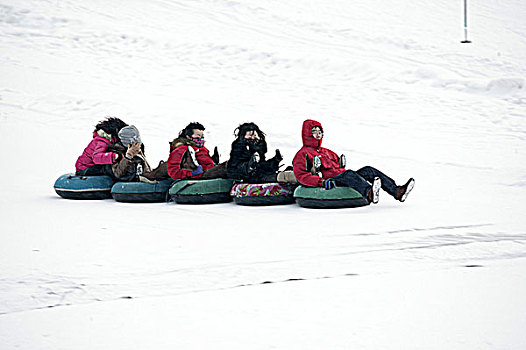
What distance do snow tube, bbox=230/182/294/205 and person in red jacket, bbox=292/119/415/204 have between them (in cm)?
39

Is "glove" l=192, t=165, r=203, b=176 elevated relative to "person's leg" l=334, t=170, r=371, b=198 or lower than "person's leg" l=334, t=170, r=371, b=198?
elevated

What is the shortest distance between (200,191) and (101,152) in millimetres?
1490

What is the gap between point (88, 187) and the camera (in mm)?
9133

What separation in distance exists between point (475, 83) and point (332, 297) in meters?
17.5

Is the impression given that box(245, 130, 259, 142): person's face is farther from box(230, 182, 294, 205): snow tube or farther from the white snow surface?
the white snow surface

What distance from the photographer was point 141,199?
8766mm

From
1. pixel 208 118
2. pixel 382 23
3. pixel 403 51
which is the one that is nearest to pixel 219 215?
pixel 208 118

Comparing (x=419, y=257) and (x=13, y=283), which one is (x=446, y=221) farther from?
(x=13, y=283)

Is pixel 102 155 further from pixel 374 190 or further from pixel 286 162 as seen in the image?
pixel 286 162

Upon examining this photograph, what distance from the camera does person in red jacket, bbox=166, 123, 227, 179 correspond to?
8.61 meters

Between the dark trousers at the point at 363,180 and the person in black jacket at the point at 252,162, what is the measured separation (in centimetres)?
70

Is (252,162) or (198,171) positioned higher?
(252,162)

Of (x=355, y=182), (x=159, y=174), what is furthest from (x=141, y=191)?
(x=355, y=182)

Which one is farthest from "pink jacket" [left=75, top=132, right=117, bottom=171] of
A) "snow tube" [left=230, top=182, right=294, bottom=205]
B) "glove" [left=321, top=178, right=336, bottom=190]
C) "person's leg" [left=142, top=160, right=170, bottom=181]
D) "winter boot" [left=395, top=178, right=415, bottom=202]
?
"winter boot" [left=395, top=178, right=415, bottom=202]
